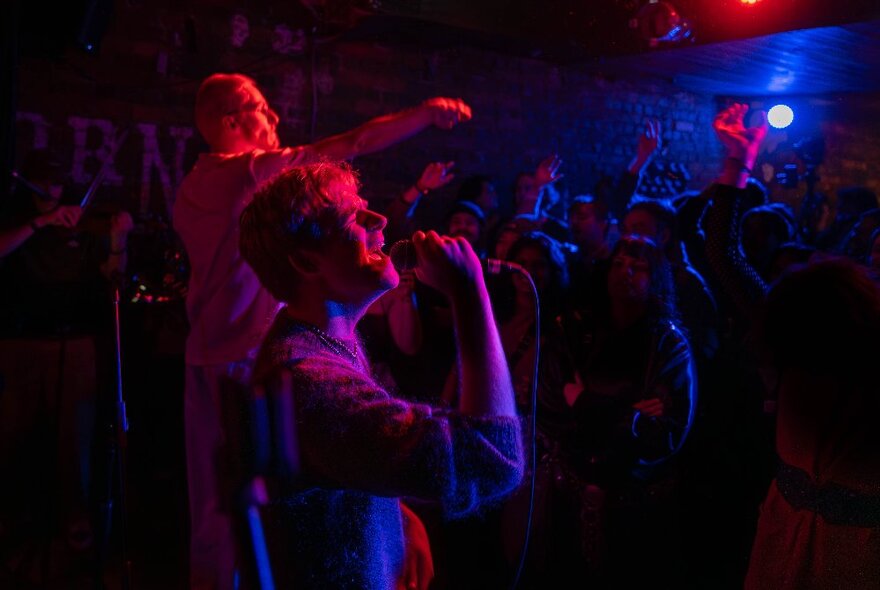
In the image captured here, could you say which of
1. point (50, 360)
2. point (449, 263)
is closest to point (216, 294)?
point (449, 263)

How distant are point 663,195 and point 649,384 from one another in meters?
5.62

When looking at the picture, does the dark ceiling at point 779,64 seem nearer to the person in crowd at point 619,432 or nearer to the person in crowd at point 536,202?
the person in crowd at point 536,202

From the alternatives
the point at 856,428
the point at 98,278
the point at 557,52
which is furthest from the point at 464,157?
the point at 856,428

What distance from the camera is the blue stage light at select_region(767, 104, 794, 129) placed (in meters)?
9.18

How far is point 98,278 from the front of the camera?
4.59m

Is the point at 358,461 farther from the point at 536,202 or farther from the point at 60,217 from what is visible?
the point at 536,202

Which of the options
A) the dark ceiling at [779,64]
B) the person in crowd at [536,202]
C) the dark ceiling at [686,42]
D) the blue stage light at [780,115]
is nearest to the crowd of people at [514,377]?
the person in crowd at [536,202]

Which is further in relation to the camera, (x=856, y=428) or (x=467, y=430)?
(x=856, y=428)

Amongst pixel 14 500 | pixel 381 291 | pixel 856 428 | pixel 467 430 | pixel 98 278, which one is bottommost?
pixel 14 500

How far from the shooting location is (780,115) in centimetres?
920

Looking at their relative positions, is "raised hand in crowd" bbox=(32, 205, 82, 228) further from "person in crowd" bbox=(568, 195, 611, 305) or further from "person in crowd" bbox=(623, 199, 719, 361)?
"person in crowd" bbox=(623, 199, 719, 361)

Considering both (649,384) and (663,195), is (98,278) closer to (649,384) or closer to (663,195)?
(649,384)

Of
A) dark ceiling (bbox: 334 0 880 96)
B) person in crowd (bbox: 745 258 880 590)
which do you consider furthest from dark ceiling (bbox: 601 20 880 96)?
person in crowd (bbox: 745 258 880 590)

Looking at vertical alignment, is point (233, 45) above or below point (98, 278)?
A: above
